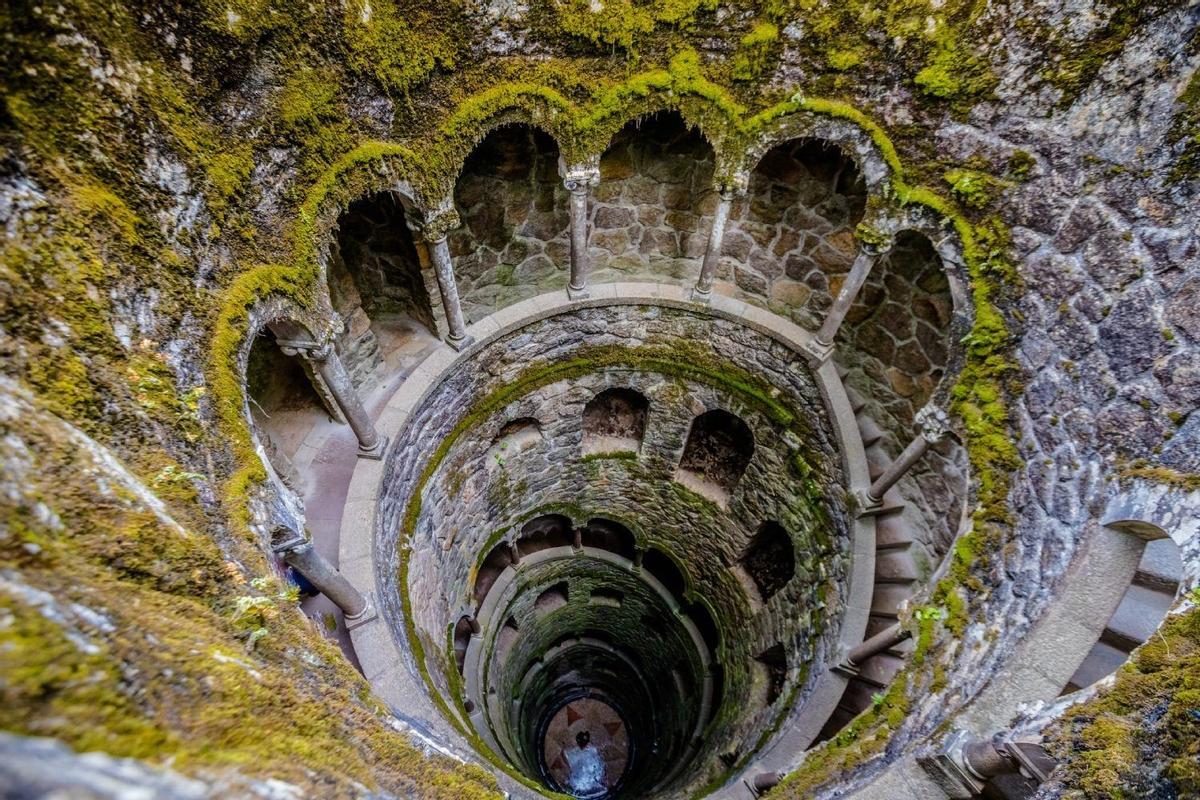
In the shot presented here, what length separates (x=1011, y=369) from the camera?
18.2ft

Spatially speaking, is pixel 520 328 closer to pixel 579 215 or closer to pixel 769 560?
pixel 579 215

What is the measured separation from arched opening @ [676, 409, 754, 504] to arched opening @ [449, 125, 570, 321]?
4.17m

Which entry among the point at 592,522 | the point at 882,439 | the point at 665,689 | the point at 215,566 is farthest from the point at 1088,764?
the point at 665,689

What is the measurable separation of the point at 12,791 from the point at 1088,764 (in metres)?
4.45

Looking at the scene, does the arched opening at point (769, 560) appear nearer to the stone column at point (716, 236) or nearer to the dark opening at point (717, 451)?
the dark opening at point (717, 451)

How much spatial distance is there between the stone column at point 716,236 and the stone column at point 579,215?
1809 millimetres

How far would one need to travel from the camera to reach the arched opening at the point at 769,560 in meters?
10.1

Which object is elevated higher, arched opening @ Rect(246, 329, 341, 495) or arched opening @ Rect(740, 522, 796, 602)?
arched opening @ Rect(246, 329, 341, 495)

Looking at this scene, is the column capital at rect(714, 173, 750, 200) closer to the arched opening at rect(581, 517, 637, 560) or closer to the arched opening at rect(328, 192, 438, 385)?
the arched opening at rect(328, 192, 438, 385)

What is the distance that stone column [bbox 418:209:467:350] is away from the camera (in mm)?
6789

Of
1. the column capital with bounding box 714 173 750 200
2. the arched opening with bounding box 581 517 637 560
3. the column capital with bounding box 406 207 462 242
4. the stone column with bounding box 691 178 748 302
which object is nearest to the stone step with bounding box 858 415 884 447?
the stone column with bounding box 691 178 748 302

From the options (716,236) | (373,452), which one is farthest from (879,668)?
(373,452)

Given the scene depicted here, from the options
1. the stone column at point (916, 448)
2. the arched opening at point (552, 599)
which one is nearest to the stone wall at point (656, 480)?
the stone column at point (916, 448)

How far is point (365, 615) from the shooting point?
5.86 meters
